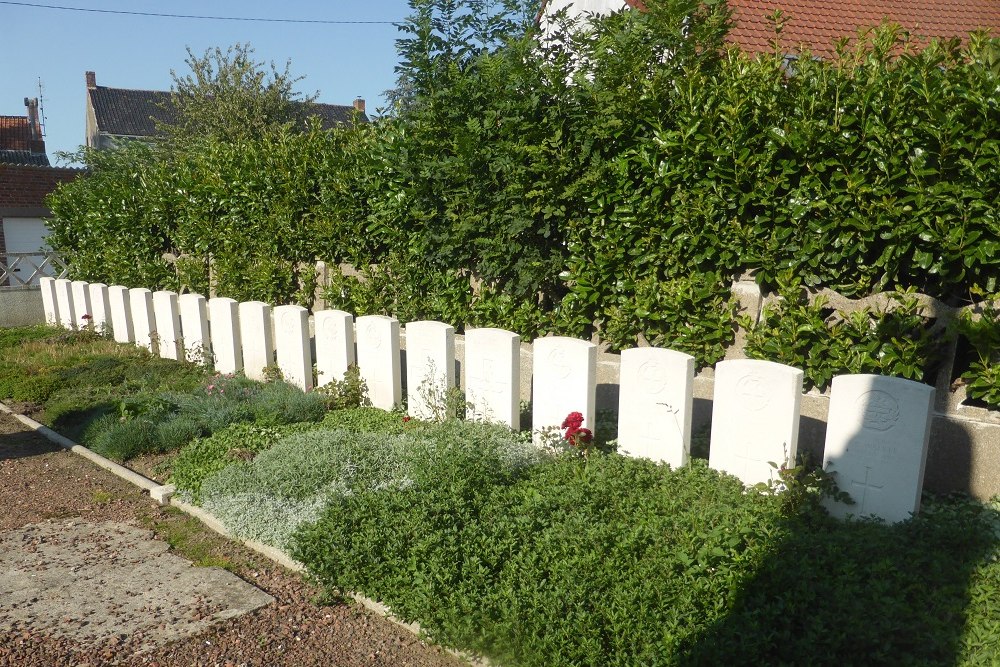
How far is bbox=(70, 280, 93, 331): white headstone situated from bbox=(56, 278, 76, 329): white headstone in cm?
9

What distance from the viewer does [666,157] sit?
223 inches

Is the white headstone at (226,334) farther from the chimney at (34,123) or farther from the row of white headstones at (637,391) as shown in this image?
the chimney at (34,123)

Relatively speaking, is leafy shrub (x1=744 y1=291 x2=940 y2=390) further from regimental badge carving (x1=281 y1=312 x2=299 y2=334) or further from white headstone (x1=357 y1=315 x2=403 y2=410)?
regimental badge carving (x1=281 y1=312 x2=299 y2=334)

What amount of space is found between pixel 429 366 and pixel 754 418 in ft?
9.01

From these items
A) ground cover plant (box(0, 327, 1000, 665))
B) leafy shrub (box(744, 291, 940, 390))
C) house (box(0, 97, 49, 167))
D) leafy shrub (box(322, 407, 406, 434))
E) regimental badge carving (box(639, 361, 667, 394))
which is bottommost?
leafy shrub (box(322, 407, 406, 434))

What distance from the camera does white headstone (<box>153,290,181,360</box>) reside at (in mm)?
9586

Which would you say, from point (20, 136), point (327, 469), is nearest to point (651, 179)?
point (327, 469)

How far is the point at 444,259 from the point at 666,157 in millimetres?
2425

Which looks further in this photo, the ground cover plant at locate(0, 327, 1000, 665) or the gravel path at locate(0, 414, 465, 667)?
the gravel path at locate(0, 414, 465, 667)

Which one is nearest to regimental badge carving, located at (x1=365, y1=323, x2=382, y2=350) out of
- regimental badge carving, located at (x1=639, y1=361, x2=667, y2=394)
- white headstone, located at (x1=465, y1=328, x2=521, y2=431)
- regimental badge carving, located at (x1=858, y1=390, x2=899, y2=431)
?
white headstone, located at (x1=465, y1=328, x2=521, y2=431)

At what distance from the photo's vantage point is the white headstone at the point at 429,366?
20.5 ft

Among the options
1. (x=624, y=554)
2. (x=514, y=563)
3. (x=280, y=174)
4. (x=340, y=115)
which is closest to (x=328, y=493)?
(x=514, y=563)

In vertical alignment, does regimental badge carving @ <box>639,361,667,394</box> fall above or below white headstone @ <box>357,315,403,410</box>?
above

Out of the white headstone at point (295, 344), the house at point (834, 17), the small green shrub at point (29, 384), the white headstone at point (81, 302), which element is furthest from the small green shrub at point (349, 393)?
the house at point (834, 17)
